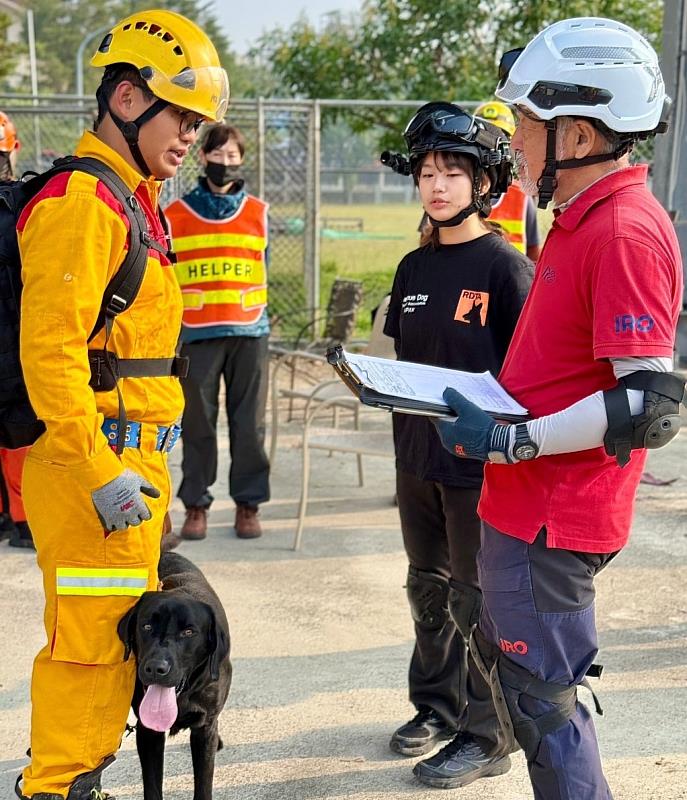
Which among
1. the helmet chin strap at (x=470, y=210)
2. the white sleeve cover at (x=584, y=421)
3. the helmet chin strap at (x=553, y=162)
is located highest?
the helmet chin strap at (x=553, y=162)

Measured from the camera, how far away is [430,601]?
3617mm

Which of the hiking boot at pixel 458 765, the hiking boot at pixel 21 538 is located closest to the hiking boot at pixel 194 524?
the hiking boot at pixel 21 538

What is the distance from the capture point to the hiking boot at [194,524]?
19.8 feet

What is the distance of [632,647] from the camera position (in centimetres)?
455

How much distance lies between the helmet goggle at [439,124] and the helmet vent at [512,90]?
2.67 feet

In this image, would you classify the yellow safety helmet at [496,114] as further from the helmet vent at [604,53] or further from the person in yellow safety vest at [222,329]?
the helmet vent at [604,53]

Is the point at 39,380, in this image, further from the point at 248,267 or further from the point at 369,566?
the point at 248,267

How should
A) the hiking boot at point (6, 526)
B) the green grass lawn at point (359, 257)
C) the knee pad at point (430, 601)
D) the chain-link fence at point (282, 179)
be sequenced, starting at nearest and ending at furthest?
the knee pad at point (430, 601) < the hiking boot at point (6, 526) < the chain-link fence at point (282, 179) < the green grass lawn at point (359, 257)

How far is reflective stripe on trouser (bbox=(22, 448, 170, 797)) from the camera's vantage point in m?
2.82

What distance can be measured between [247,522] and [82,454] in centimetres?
348

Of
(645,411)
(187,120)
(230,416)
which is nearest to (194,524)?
(230,416)

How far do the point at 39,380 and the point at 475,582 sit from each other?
1.56 meters

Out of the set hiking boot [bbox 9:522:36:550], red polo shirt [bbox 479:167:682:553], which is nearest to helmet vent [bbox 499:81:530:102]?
red polo shirt [bbox 479:167:682:553]

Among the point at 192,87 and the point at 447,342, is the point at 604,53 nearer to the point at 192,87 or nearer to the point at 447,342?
the point at 192,87
